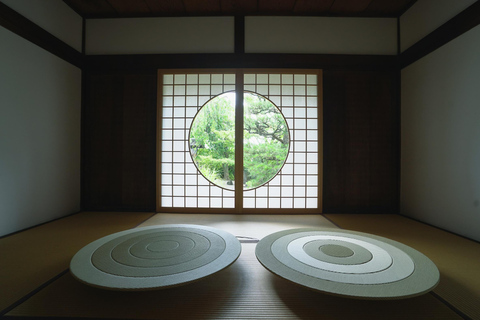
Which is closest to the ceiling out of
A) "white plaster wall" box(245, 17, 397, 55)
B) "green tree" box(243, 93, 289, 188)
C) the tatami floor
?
"white plaster wall" box(245, 17, 397, 55)

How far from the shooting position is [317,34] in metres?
3.04

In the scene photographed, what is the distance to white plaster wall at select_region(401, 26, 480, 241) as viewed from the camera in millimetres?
2098

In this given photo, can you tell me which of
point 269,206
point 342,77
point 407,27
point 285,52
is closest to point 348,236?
point 269,206

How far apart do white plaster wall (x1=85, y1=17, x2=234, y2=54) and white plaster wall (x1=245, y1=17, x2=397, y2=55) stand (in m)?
0.42

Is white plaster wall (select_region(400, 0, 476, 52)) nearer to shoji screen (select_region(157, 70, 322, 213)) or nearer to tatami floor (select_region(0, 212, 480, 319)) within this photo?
shoji screen (select_region(157, 70, 322, 213))

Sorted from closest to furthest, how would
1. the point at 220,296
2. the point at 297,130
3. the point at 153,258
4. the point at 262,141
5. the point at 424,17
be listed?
the point at 220,296
the point at 153,258
the point at 424,17
the point at 297,130
the point at 262,141

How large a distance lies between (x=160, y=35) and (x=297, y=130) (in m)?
2.55

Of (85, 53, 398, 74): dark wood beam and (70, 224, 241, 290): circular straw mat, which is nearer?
(70, 224, 241, 290): circular straw mat

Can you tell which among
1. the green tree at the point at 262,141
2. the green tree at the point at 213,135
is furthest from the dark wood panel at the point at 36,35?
the green tree at the point at 262,141

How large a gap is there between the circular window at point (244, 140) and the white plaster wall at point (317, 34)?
201 inches

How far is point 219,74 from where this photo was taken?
3.15 metres

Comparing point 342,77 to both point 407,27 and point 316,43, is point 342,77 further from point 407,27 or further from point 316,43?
point 407,27

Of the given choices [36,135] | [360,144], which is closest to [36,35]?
[36,135]

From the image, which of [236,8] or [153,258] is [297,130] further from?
[153,258]
